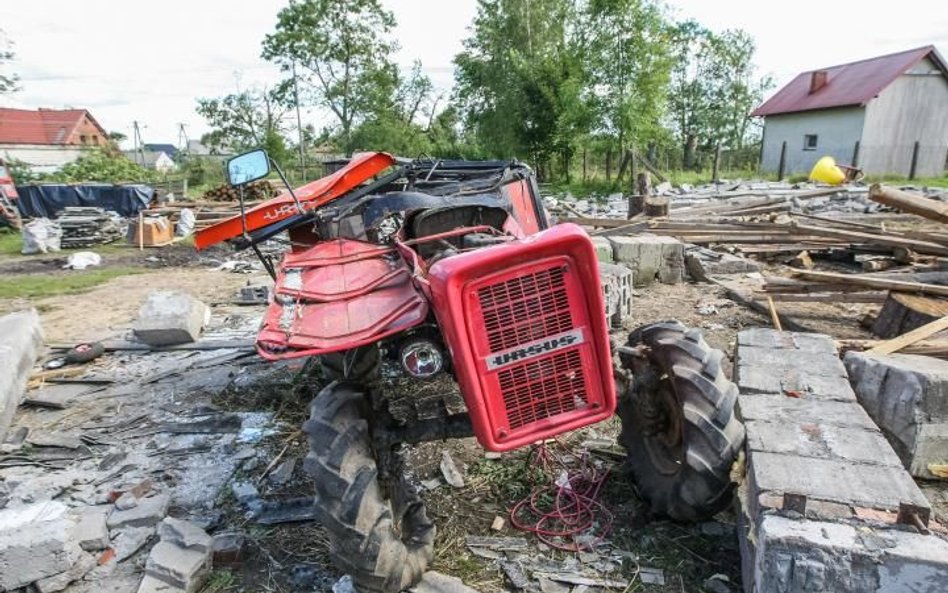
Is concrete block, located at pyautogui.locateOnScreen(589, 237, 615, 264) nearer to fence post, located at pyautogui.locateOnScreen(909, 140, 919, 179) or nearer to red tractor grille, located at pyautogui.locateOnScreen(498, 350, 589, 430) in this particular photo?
red tractor grille, located at pyautogui.locateOnScreen(498, 350, 589, 430)

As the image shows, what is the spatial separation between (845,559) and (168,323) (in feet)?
22.3

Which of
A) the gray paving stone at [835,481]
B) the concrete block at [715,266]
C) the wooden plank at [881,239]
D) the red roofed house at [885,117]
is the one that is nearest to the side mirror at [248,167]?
the gray paving stone at [835,481]

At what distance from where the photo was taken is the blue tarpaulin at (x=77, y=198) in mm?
19656

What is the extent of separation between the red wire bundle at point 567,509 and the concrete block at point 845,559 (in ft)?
3.81

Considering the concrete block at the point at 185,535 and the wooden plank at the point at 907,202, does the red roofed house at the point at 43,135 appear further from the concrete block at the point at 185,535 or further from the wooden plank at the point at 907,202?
the wooden plank at the point at 907,202

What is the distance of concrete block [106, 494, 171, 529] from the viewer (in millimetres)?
3676

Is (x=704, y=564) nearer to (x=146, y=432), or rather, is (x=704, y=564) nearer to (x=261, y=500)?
(x=261, y=500)

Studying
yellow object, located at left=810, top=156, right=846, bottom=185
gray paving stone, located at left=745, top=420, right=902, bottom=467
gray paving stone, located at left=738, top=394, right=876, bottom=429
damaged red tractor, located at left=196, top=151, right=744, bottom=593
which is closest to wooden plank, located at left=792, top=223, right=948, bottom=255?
gray paving stone, located at left=738, top=394, right=876, bottom=429

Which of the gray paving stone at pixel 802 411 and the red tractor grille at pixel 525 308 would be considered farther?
the gray paving stone at pixel 802 411

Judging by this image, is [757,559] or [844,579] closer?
[844,579]

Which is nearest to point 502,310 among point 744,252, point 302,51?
point 744,252

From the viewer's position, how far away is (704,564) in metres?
3.14

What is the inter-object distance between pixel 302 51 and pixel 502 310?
37730 millimetres

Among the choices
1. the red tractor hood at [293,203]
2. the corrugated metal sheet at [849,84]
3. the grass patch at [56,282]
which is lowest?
the grass patch at [56,282]
